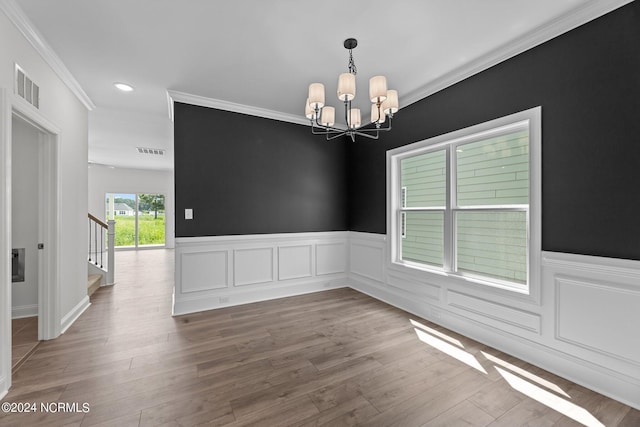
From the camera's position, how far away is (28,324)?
3145 millimetres

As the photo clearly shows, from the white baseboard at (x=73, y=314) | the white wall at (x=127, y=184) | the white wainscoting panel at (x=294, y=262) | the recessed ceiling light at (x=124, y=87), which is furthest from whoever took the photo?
the white wall at (x=127, y=184)

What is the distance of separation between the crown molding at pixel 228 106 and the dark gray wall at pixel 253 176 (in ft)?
0.21

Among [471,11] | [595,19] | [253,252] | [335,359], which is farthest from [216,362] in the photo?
[595,19]

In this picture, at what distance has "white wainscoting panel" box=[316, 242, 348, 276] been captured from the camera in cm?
461

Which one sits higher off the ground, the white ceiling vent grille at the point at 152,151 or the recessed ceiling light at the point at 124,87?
the recessed ceiling light at the point at 124,87

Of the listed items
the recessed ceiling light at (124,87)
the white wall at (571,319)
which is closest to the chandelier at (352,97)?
the white wall at (571,319)

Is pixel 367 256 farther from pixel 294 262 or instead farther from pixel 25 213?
pixel 25 213

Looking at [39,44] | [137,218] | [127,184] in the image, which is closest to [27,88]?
[39,44]

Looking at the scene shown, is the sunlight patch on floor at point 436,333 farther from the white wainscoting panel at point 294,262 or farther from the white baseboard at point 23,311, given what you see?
the white baseboard at point 23,311

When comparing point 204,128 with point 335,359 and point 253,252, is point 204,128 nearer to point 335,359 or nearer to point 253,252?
Answer: point 253,252

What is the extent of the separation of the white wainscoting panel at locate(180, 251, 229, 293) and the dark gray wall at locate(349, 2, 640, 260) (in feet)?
11.9

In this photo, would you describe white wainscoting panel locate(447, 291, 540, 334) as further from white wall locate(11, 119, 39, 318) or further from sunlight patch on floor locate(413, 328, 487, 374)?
white wall locate(11, 119, 39, 318)

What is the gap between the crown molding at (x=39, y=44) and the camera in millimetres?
2008

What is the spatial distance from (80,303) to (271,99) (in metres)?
3.61
